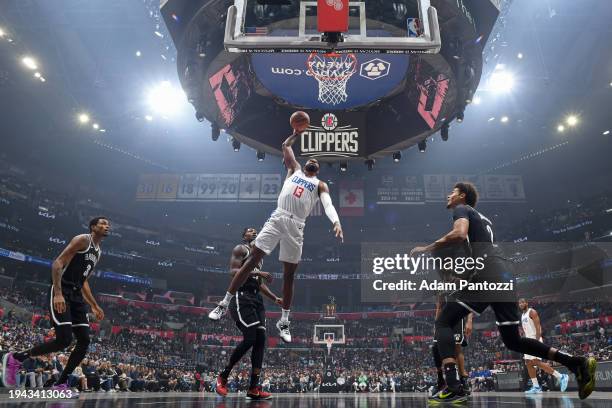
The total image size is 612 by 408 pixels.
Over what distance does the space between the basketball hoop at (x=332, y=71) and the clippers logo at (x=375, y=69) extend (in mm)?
205

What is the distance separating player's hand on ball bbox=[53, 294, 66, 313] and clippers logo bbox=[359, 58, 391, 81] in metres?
6.82

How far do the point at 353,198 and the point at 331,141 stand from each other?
23.6 meters

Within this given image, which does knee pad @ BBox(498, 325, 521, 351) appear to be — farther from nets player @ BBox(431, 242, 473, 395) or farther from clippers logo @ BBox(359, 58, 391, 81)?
clippers logo @ BBox(359, 58, 391, 81)

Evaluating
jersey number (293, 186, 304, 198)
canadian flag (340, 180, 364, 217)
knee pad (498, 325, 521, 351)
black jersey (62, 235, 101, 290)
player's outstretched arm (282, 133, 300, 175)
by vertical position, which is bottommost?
knee pad (498, 325, 521, 351)

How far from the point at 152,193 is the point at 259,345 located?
102 feet

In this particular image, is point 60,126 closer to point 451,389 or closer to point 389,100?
point 389,100

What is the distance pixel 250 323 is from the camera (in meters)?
5.34

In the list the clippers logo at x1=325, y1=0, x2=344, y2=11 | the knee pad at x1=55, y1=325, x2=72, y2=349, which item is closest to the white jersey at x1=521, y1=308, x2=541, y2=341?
the clippers logo at x1=325, y1=0, x2=344, y2=11

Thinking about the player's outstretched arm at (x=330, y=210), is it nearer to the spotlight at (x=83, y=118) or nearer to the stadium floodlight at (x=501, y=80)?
the stadium floodlight at (x=501, y=80)

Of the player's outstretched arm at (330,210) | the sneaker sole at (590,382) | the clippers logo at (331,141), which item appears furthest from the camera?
the clippers logo at (331,141)

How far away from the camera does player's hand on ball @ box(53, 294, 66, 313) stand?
4676mm

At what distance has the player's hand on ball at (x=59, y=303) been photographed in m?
4.68

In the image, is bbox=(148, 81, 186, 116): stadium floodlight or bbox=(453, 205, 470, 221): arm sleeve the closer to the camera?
bbox=(453, 205, 470, 221): arm sleeve

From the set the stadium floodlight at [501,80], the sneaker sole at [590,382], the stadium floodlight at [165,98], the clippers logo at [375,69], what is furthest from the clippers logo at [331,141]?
the stadium floodlight at [165,98]
